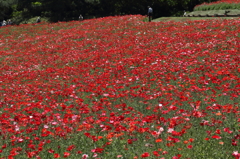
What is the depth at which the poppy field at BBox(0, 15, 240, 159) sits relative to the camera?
6.09 metres

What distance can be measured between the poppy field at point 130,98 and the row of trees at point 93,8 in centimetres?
1696

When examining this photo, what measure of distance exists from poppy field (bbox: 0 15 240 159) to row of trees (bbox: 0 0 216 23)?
17.0 metres

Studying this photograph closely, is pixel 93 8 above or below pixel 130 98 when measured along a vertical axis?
above

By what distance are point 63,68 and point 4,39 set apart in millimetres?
17641

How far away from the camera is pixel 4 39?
30.8 meters

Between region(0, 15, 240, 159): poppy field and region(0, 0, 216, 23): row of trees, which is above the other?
region(0, 0, 216, 23): row of trees

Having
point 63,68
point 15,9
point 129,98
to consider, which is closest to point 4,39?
point 63,68

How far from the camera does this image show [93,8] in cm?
5178

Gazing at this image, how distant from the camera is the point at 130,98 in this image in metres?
9.49

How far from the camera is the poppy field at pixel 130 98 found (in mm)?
6094

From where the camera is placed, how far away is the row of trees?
37.5 metres

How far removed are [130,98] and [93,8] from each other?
44345 mm

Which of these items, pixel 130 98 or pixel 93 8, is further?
pixel 93 8

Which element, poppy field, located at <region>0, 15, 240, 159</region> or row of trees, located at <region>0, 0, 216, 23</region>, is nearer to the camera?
poppy field, located at <region>0, 15, 240, 159</region>
